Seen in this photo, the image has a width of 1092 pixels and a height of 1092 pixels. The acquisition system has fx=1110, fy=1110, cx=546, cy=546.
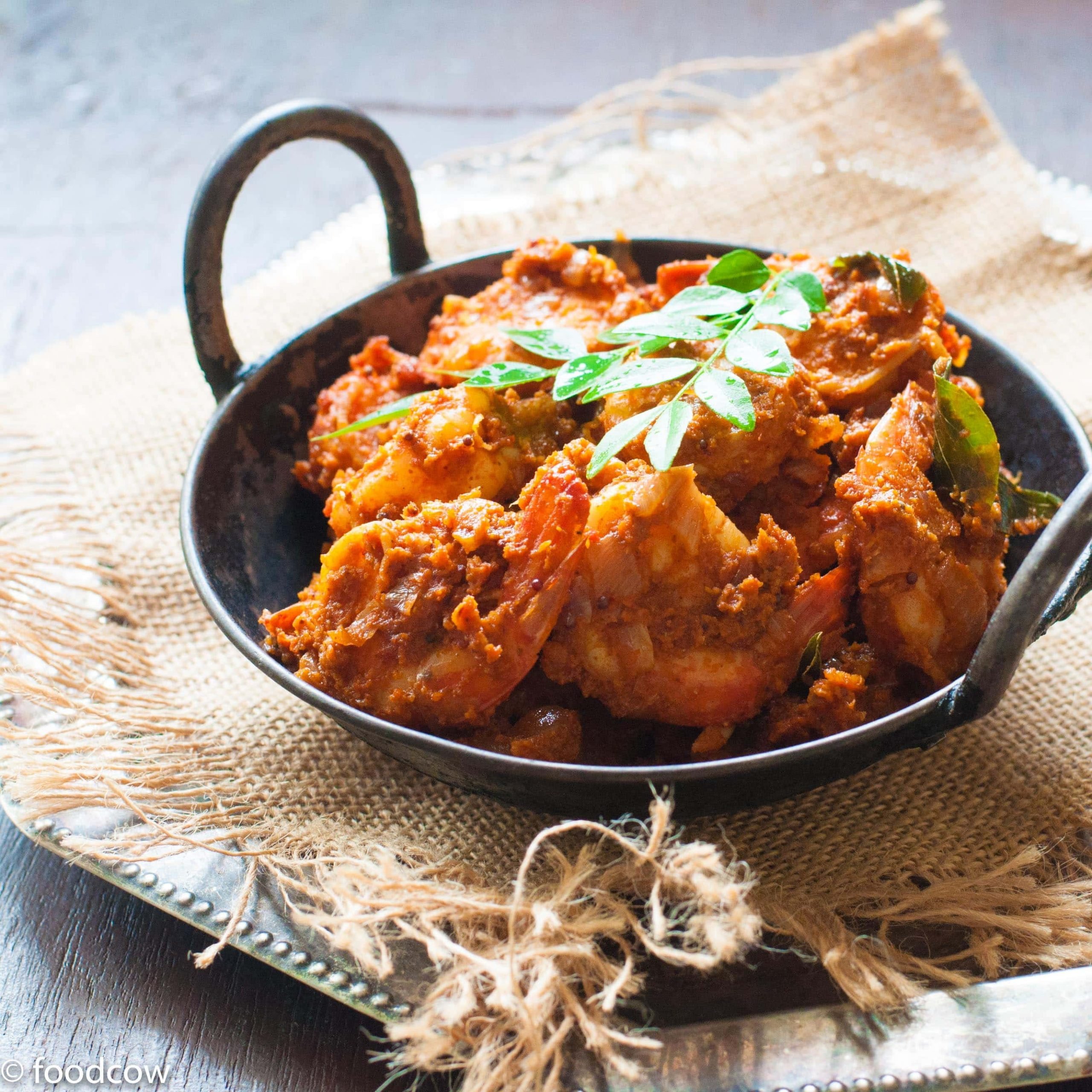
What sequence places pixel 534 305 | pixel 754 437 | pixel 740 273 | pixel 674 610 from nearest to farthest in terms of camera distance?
pixel 674 610 < pixel 754 437 < pixel 740 273 < pixel 534 305

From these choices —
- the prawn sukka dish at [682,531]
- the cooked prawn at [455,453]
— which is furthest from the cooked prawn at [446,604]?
the cooked prawn at [455,453]

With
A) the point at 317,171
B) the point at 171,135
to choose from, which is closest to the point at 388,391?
the point at 317,171

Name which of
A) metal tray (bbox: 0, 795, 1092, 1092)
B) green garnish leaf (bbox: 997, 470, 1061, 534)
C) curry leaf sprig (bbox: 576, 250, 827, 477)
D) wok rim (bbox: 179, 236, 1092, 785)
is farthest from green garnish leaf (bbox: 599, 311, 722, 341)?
metal tray (bbox: 0, 795, 1092, 1092)

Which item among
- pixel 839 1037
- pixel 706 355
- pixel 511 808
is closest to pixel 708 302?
pixel 706 355

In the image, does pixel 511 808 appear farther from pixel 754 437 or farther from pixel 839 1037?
pixel 754 437

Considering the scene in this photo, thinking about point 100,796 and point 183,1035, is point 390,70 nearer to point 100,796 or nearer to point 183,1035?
point 100,796

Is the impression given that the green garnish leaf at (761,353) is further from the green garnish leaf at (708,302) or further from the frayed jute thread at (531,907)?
the frayed jute thread at (531,907)
